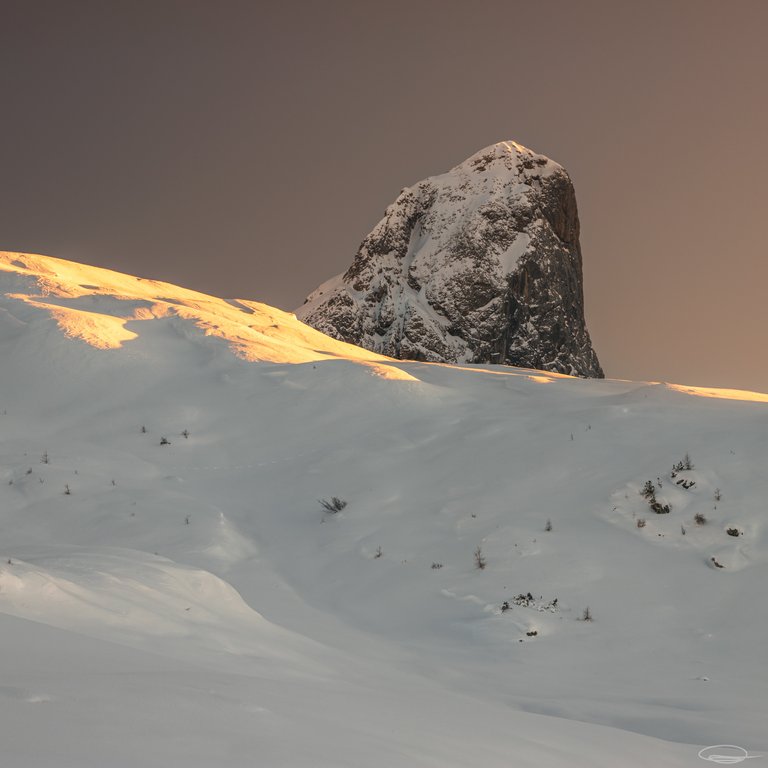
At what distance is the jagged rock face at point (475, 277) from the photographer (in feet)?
375

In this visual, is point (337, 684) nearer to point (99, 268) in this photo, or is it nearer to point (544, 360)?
point (99, 268)

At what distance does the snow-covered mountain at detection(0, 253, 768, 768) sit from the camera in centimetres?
392

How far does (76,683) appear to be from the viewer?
11.8 ft

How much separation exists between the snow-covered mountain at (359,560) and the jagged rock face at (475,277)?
9074 cm

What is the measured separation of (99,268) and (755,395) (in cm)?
2389
